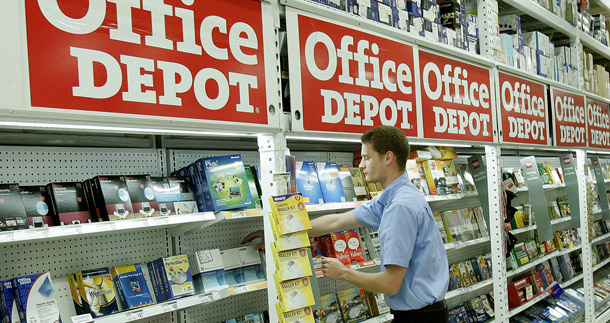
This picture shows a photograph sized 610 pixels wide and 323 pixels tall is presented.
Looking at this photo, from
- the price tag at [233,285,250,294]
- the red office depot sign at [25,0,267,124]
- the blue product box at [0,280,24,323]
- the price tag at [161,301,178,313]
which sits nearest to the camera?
the red office depot sign at [25,0,267,124]

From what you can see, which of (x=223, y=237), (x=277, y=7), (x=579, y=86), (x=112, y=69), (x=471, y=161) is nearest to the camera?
(x=112, y=69)

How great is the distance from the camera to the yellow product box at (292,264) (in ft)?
7.67

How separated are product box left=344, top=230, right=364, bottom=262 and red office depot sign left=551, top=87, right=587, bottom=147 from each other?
2.89m

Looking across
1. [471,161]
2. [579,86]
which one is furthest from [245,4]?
[579,86]

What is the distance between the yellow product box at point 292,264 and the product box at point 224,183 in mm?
379

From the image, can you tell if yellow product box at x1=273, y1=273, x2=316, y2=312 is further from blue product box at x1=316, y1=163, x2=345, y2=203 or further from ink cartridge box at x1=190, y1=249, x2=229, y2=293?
blue product box at x1=316, y1=163, x2=345, y2=203

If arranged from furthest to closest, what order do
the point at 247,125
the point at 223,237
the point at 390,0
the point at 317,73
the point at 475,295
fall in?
the point at 475,295, the point at 390,0, the point at 223,237, the point at 317,73, the point at 247,125

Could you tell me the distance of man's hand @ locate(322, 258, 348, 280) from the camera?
2.50m

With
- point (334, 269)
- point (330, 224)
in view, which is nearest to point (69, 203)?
point (334, 269)

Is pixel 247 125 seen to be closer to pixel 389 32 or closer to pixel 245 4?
pixel 245 4

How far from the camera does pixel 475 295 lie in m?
5.21

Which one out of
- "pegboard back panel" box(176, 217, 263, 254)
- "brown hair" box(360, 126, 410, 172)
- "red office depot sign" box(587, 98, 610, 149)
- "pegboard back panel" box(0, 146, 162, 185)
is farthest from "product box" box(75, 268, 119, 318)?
"red office depot sign" box(587, 98, 610, 149)

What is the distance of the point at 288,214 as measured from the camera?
238 centimetres

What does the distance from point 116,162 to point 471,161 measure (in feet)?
10.2
